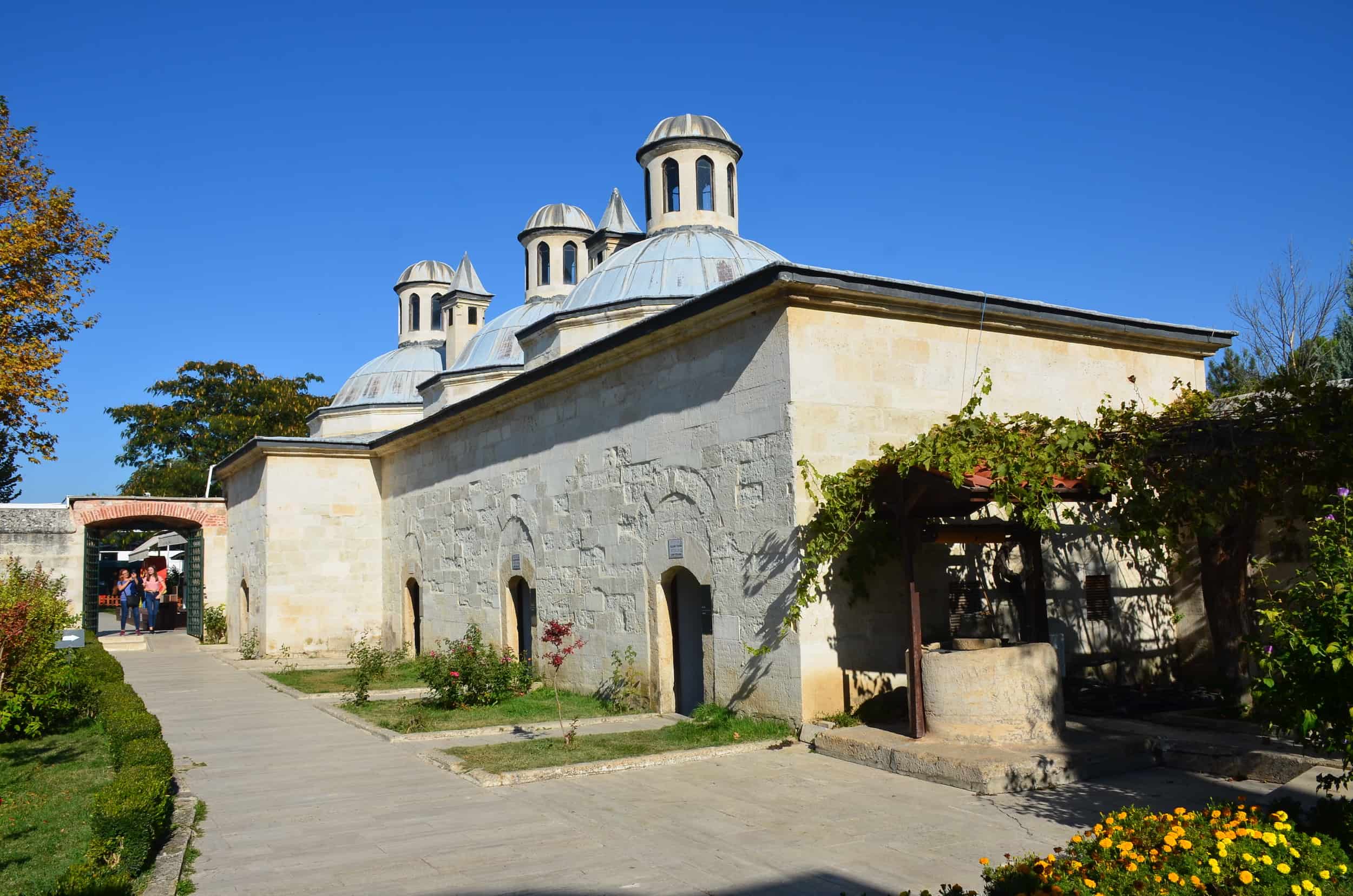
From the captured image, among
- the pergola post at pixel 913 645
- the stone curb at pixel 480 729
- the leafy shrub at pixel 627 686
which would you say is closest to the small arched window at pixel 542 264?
the leafy shrub at pixel 627 686

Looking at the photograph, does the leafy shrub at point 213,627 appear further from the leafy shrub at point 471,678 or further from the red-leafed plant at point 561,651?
the red-leafed plant at point 561,651

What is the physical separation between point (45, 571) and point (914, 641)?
2138 centimetres

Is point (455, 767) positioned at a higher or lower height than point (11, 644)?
lower

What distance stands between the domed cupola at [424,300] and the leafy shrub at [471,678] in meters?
23.6

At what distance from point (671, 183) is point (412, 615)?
8.63m

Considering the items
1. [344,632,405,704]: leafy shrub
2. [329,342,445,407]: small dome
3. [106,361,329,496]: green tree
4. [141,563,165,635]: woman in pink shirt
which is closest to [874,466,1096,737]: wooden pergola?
[344,632,405,704]: leafy shrub

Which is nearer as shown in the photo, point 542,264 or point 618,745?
point 618,745

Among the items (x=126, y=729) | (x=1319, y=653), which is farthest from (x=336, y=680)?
(x=1319, y=653)

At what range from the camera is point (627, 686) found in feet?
36.4

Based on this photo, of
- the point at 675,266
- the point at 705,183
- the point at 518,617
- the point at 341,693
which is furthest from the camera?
the point at 705,183

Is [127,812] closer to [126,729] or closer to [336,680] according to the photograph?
[126,729]

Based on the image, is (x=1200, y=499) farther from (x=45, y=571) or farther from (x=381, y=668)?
(x=45, y=571)

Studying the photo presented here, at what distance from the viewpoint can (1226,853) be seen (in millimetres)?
4148

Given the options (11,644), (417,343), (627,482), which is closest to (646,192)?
(627,482)
